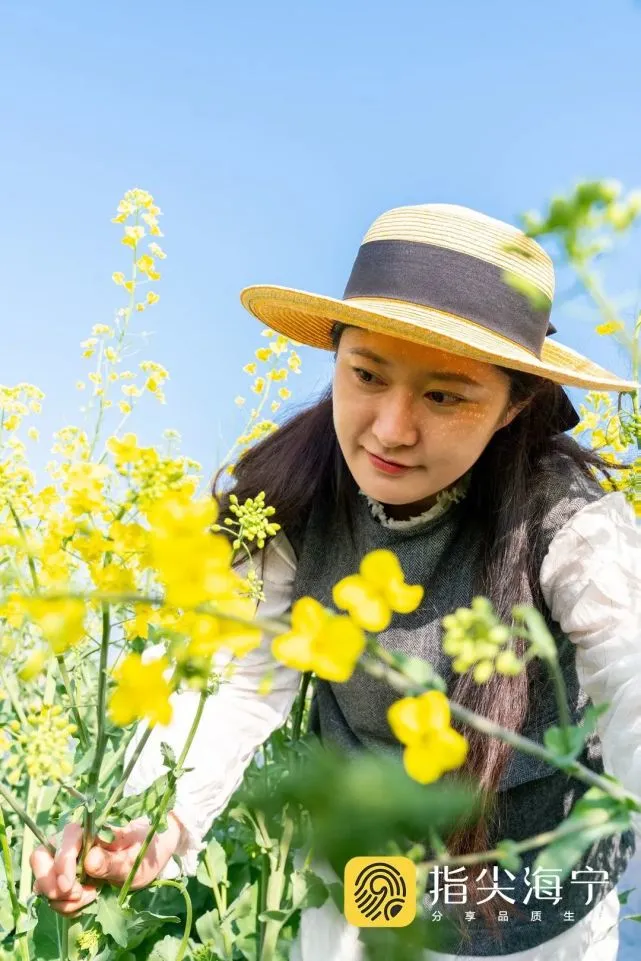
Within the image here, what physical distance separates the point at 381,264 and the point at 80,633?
1.18m

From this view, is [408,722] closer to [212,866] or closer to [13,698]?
[13,698]

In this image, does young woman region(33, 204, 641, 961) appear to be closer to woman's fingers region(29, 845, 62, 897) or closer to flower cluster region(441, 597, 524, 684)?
woman's fingers region(29, 845, 62, 897)

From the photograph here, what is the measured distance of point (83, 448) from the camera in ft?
5.98

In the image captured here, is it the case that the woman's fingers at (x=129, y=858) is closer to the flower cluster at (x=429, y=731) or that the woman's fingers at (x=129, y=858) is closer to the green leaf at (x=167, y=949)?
the green leaf at (x=167, y=949)

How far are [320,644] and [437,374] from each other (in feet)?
3.47

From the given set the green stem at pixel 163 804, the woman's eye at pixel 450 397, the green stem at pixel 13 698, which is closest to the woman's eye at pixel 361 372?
the woman's eye at pixel 450 397

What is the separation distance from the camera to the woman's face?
4.77 feet

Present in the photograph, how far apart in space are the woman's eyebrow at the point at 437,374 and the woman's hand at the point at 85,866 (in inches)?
30.8

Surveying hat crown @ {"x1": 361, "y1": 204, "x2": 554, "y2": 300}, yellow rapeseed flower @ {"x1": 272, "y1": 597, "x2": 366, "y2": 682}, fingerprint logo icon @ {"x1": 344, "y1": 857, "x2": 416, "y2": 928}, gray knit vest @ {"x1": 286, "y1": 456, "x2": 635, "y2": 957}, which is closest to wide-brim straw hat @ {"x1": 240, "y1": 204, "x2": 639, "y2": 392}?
hat crown @ {"x1": 361, "y1": 204, "x2": 554, "y2": 300}

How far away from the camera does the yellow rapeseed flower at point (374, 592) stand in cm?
45

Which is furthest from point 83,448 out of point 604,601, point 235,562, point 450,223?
point 604,601

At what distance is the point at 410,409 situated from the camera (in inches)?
57.1

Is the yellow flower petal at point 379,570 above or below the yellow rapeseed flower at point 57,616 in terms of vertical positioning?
above

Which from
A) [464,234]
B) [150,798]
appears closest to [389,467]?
[464,234]
